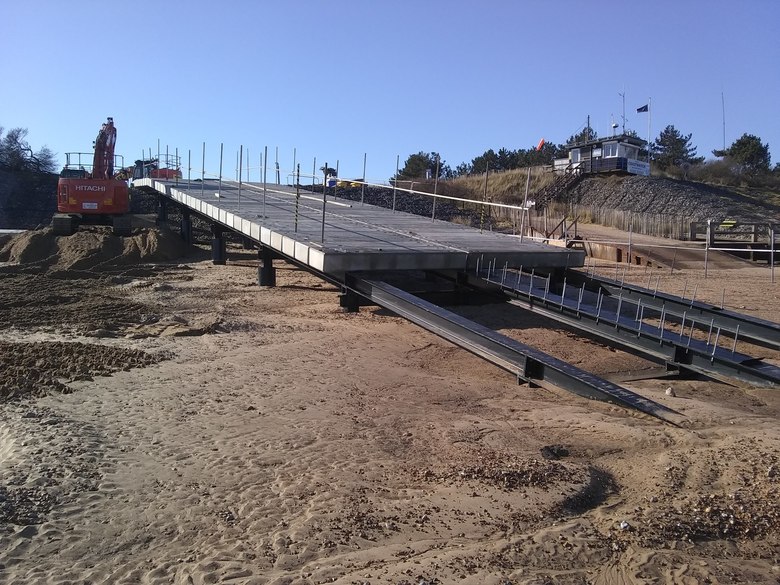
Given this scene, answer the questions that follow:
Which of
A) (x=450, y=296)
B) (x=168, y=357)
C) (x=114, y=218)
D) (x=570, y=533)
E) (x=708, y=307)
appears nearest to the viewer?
(x=570, y=533)

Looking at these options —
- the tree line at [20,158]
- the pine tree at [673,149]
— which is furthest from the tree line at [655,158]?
the tree line at [20,158]

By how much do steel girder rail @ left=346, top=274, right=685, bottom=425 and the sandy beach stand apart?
0.54 ft

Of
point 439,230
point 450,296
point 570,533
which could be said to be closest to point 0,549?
point 570,533

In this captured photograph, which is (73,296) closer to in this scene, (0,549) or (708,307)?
(0,549)

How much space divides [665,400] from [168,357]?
615 centimetres

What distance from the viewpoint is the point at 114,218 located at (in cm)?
2500

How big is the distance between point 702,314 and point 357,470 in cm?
758

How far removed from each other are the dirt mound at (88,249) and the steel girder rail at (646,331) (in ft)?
42.4

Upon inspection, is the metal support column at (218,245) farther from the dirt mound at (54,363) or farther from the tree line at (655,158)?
the tree line at (655,158)

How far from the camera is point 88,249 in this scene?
67.1 feet

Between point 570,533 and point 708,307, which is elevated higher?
point 708,307

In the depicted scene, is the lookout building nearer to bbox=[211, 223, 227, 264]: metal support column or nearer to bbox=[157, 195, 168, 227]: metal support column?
bbox=[157, 195, 168, 227]: metal support column

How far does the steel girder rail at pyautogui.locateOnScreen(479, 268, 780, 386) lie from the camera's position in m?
7.72

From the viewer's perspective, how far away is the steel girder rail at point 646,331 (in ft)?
25.3
